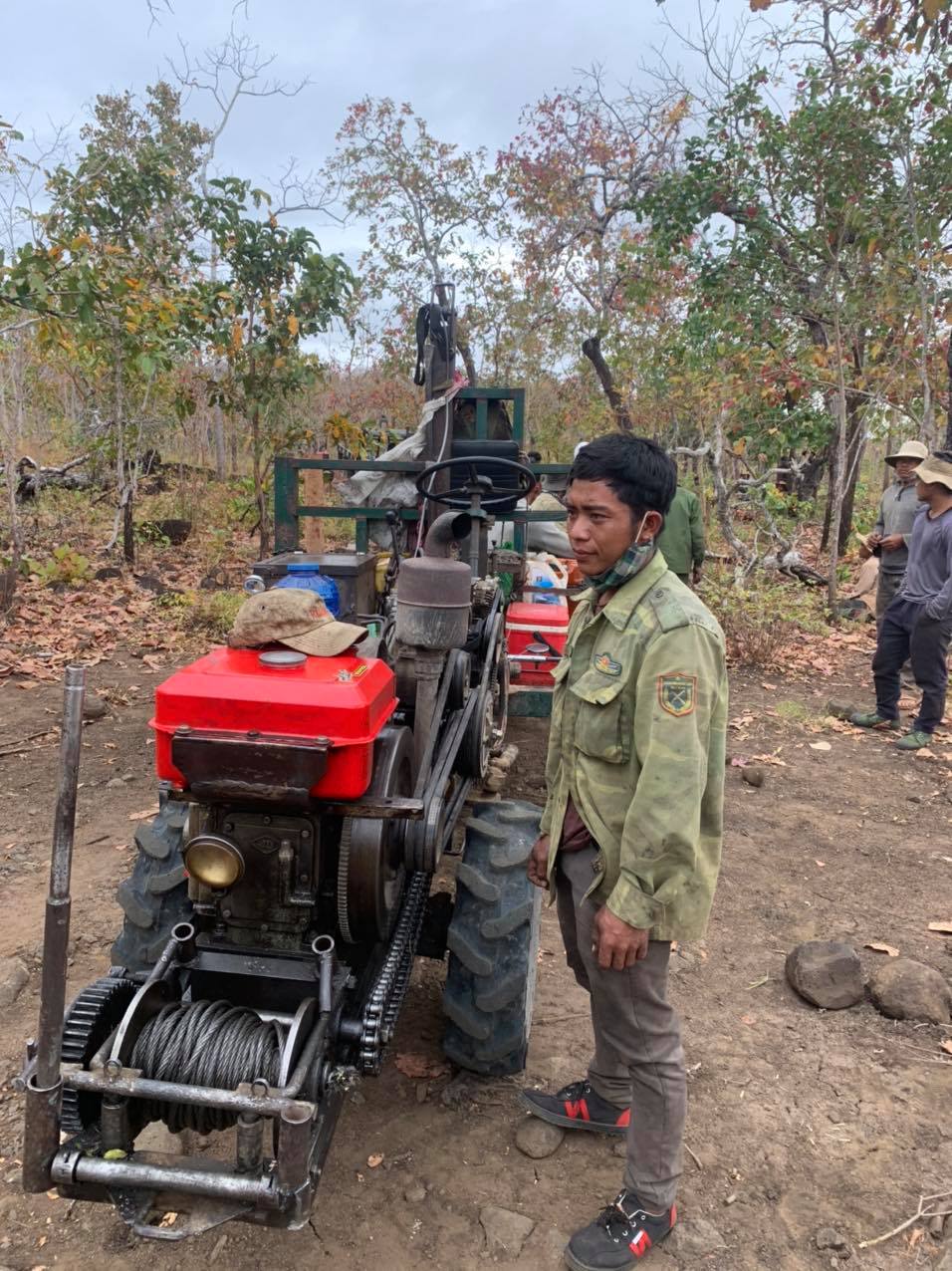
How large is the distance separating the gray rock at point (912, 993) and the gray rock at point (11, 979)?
3144 mm

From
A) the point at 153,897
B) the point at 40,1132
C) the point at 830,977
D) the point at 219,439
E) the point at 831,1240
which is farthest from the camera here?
the point at 219,439

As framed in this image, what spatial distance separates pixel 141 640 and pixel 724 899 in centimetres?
571

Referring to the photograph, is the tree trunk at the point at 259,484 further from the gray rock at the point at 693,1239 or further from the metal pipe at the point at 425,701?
the gray rock at the point at 693,1239

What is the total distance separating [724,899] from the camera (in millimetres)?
4117

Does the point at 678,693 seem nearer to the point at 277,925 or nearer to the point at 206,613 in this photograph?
the point at 277,925

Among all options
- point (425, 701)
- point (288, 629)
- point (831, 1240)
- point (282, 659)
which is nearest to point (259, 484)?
point (425, 701)

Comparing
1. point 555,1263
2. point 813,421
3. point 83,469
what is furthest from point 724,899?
point 83,469

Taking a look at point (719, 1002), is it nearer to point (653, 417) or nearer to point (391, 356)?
point (653, 417)

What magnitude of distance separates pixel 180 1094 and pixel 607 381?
1366 centimetres

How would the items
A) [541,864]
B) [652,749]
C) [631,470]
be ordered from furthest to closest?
[541,864]
[631,470]
[652,749]

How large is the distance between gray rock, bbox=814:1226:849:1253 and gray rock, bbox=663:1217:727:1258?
9.9 inches

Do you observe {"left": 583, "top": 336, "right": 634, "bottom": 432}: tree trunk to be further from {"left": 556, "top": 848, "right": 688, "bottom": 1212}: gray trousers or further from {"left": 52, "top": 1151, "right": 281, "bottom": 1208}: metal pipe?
{"left": 52, "top": 1151, "right": 281, "bottom": 1208}: metal pipe

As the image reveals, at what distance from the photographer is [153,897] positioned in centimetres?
271

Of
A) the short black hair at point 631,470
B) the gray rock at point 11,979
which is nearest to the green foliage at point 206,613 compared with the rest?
the gray rock at point 11,979
